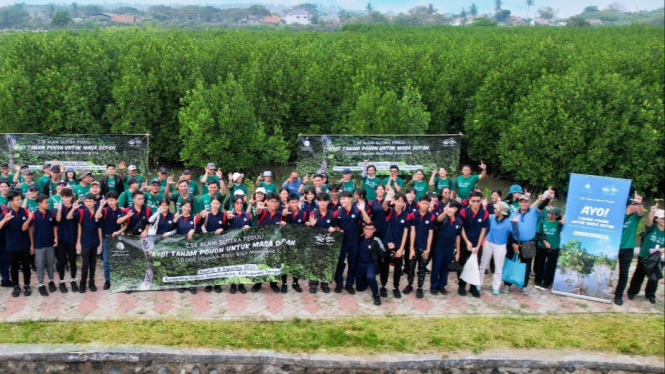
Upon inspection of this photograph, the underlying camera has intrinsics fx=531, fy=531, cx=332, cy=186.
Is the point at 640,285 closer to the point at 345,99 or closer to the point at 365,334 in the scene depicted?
the point at 365,334

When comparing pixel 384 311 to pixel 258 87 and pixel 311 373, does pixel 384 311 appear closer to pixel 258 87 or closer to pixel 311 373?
pixel 311 373

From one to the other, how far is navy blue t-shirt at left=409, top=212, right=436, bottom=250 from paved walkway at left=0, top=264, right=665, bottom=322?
1.08 m

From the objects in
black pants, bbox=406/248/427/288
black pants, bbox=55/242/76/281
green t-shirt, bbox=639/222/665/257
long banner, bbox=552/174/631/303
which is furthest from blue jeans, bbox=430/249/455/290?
black pants, bbox=55/242/76/281

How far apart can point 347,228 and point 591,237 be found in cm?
411

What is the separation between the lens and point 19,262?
8.48 m

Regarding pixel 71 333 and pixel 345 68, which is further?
pixel 345 68

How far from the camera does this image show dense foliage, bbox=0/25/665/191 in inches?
657

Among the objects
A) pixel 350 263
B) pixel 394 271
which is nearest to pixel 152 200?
pixel 350 263

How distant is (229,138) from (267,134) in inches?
105

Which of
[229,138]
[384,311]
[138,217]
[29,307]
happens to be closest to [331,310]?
Answer: [384,311]

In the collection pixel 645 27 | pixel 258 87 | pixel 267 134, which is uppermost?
pixel 645 27

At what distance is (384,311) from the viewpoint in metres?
8.39

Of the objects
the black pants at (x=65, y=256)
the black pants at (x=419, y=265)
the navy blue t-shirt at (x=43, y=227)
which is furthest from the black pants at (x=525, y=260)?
the navy blue t-shirt at (x=43, y=227)

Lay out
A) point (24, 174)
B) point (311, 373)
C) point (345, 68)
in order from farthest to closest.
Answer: point (345, 68)
point (24, 174)
point (311, 373)
